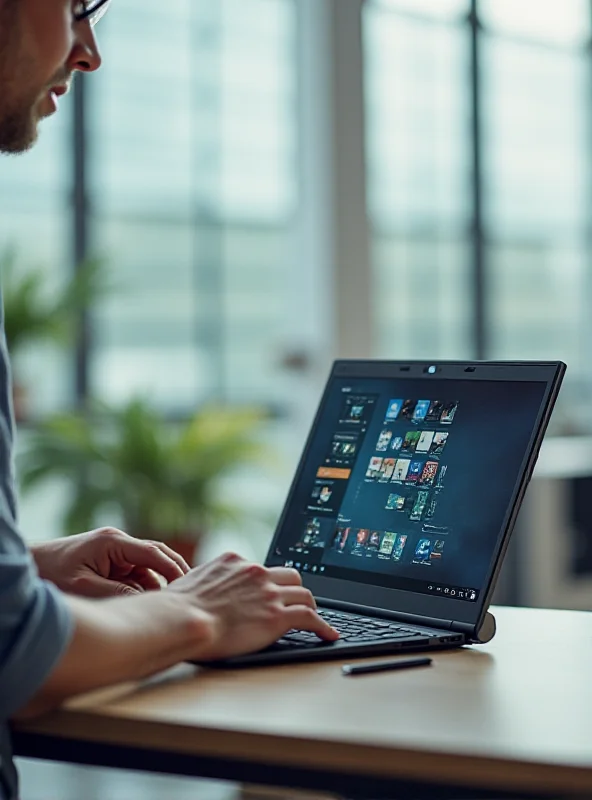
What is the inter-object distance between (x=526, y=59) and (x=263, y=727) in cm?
542

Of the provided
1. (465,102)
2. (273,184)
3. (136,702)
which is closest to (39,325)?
(273,184)

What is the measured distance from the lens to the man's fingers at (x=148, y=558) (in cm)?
147

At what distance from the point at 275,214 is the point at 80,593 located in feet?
12.5

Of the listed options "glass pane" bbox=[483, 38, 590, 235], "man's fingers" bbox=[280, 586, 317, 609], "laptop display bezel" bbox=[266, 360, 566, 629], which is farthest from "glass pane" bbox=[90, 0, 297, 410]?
"man's fingers" bbox=[280, 586, 317, 609]

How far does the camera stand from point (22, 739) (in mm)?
1126

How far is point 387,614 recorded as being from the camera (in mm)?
1445

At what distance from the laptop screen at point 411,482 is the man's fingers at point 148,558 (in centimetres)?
18

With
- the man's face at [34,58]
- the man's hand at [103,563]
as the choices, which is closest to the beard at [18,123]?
the man's face at [34,58]

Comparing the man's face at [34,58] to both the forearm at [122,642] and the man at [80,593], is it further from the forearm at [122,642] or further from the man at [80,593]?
the forearm at [122,642]

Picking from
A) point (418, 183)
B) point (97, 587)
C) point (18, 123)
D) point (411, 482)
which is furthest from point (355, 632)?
point (418, 183)

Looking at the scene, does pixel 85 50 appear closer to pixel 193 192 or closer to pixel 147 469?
pixel 147 469

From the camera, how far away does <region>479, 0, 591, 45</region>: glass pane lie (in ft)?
19.2

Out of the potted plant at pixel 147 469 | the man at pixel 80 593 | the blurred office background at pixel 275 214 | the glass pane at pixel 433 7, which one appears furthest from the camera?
the glass pane at pixel 433 7

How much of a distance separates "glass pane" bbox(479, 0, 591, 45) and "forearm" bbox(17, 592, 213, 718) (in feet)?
16.6
